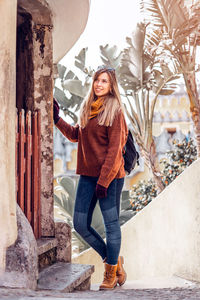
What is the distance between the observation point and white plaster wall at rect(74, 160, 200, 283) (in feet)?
14.2

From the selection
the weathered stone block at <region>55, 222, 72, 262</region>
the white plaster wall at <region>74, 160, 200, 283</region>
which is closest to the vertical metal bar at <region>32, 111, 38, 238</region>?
the weathered stone block at <region>55, 222, 72, 262</region>

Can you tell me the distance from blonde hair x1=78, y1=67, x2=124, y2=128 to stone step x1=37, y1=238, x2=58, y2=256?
1.09m

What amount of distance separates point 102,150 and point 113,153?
14 cm

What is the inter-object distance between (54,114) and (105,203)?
1.13 m

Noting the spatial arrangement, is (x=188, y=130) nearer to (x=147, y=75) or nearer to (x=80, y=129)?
(x=147, y=75)

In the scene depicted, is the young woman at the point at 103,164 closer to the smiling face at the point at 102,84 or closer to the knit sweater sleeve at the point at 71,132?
the smiling face at the point at 102,84

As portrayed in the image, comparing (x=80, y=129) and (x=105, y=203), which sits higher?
(x=80, y=129)

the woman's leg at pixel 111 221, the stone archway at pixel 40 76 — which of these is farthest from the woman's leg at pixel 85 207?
the stone archway at pixel 40 76

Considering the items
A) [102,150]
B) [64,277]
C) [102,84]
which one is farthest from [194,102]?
[64,277]

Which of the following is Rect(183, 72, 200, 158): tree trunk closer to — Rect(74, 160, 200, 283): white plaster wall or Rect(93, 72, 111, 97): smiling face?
Rect(74, 160, 200, 283): white plaster wall

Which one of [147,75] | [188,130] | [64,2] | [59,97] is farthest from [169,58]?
[188,130]

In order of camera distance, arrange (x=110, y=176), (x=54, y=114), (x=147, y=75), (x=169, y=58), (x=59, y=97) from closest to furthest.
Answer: (x=110, y=176), (x=54, y=114), (x=169, y=58), (x=147, y=75), (x=59, y=97)

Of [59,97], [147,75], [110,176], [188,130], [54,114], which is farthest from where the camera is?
[188,130]

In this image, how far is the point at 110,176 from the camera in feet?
10.6
